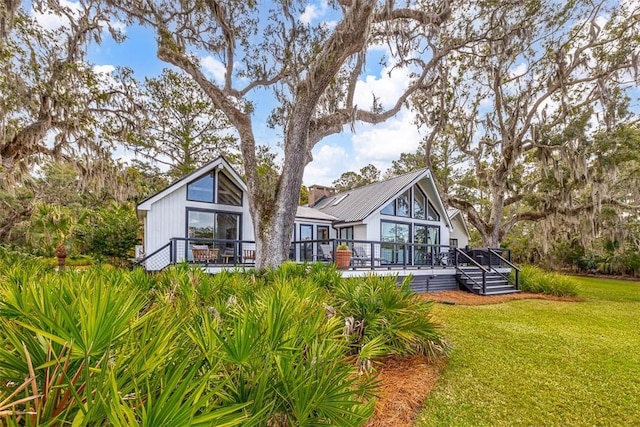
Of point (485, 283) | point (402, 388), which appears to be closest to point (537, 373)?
point (402, 388)

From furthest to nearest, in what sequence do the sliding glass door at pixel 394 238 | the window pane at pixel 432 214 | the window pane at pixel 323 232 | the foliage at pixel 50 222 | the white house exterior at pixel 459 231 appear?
the white house exterior at pixel 459 231 < the window pane at pixel 432 214 < the window pane at pixel 323 232 < the sliding glass door at pixel 394 238 < the foliage at pixel 50 222

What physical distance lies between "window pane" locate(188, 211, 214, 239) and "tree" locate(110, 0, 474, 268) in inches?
166

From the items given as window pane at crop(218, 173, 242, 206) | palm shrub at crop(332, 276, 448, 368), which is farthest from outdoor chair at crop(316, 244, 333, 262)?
palm shrub at crop(332, 276, 448, 368)

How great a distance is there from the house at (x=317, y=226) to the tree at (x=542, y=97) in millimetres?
2897

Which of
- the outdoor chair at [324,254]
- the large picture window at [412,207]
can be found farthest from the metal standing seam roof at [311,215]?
the large picture window at [412,207]

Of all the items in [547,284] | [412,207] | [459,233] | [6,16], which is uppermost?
[6,16]

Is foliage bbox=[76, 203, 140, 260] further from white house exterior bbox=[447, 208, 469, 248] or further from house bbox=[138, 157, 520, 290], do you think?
white house exterior bbox=[447, 208, 469, 248]

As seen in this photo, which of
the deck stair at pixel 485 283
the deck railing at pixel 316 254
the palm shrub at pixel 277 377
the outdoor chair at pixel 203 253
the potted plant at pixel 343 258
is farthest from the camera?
the outdoor chair at pixel 203 253

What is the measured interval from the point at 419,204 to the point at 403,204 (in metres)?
1.28

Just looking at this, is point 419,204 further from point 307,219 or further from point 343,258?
point 343,258

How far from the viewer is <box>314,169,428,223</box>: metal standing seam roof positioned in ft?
50.9

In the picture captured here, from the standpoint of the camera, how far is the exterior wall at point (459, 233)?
925 inches

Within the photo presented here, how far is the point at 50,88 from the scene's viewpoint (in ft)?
31.1

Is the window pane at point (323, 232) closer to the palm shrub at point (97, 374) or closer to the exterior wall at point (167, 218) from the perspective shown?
the exterior wall at point (167, 218)
